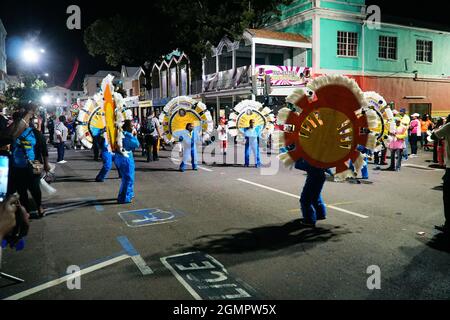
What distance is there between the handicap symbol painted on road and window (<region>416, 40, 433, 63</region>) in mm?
25697

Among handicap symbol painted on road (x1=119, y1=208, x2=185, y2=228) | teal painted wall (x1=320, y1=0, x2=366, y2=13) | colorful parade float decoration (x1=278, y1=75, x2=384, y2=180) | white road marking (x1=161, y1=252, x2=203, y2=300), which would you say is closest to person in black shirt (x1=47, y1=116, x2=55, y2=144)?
teal painted wall (x1=320, y1=0, x2=366, y2=13)

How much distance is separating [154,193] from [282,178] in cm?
374

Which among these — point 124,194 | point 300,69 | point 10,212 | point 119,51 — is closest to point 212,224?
point 124,194

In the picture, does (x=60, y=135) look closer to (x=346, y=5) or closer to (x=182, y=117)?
(x=182, y=117)

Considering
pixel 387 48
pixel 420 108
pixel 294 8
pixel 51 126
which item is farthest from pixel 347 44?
pixel 51 126

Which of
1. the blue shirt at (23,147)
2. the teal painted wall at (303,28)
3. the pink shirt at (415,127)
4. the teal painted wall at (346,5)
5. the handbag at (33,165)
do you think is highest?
the teal painted wall at (346,5)

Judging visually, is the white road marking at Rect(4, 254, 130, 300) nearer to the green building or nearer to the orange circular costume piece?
the orange circular costume piece

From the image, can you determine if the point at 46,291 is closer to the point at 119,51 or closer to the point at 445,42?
the point at 445,42

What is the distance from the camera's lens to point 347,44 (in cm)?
2489

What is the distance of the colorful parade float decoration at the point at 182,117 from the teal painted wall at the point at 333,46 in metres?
14.1

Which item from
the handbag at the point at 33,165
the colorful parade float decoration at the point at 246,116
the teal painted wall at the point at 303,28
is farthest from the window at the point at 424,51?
the handbag at the point at 33,165

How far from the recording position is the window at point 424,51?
27.2 metres

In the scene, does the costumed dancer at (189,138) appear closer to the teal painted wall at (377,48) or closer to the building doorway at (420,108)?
the teal painted wall at (377,48)
